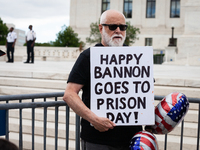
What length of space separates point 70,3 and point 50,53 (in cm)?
1607

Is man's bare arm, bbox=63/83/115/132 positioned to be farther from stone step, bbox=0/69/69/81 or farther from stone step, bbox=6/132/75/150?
stone step, bbox=0/69/69/81

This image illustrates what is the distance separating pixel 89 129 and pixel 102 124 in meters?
0.23

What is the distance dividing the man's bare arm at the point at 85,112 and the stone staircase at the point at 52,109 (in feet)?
10.2

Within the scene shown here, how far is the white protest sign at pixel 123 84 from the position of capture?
2.48 meters

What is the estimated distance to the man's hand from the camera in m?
2.37

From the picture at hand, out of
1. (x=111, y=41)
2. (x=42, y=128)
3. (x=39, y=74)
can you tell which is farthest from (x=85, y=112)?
(x=39, y=74)

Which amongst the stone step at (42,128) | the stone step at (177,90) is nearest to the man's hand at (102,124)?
the stone step at (42,128)

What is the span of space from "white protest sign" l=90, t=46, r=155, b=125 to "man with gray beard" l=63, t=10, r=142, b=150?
8cm

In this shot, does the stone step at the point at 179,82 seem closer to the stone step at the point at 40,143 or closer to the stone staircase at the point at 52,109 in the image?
the stone staircase at the point at 52,109

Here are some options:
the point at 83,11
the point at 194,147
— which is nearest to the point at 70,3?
the point at 83,11

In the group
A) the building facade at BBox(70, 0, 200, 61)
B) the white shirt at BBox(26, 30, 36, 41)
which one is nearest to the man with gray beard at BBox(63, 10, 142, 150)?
the white shirt at BBox(26, 30, 36, 41)

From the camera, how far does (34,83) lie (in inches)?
291

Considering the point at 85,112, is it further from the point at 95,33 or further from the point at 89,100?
the point at 95,33

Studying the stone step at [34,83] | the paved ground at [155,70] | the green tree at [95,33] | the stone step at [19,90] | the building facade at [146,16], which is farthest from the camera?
the building facade at [146,16]
